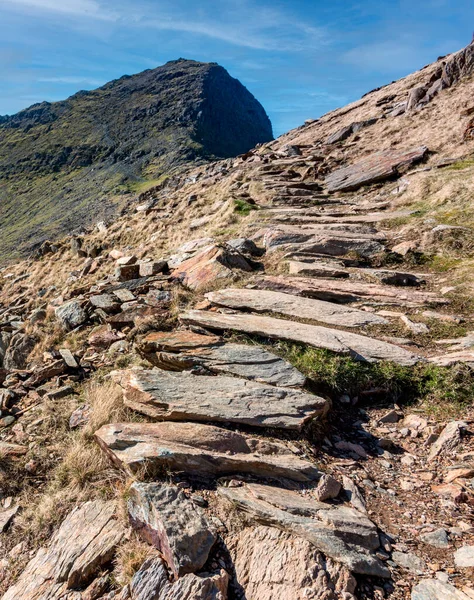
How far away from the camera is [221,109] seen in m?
172

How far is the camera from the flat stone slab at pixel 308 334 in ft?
20.5

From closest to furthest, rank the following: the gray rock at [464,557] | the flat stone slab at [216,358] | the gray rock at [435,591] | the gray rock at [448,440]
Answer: the gray rock at [435,591] < the gray rock at [464,557] < the gray rock at [448,440] < the flat stone slab at [216,358]

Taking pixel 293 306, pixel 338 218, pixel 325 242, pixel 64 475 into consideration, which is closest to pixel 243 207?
pixel 338 218

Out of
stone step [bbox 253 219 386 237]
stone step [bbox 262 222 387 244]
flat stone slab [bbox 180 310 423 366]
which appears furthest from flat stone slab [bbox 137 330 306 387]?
stone step [bbox 253 219 386 237]

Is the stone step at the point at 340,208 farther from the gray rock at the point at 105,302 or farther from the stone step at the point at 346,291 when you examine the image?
the gray rock at the point at 105,302

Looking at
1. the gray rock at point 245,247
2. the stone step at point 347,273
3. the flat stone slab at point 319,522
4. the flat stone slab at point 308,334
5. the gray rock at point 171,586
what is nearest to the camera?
the gray rock at point 171,586

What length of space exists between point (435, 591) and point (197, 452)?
2585 mm

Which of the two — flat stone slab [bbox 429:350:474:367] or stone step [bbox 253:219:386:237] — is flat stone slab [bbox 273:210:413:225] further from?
flat stone slab [bbox 429:350:474:367]

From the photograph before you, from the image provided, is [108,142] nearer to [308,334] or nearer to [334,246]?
[334,246]

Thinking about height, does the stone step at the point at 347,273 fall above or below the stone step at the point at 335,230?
below

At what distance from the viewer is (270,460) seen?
4.48 metres

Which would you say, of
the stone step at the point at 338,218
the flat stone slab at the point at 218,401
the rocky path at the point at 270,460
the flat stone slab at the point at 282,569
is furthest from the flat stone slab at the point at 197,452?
the stone step at the point at 338,218

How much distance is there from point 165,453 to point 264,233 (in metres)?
8.91

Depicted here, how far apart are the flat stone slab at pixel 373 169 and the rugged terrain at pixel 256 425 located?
5.19 metres
